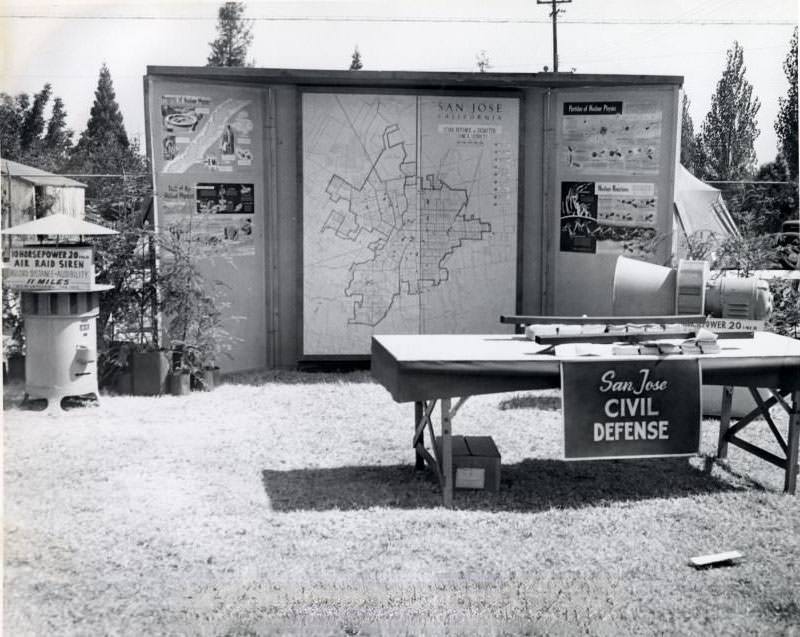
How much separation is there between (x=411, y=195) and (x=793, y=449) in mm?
5230

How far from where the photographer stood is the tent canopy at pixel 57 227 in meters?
7.83

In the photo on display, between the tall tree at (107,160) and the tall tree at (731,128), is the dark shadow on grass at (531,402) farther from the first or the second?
the tall tree at (731,128)

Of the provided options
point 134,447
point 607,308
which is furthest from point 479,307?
point 134,447

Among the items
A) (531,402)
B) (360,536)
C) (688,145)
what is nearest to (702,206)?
(688,145)

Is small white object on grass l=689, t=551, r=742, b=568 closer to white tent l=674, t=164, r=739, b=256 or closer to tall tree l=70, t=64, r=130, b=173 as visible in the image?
white tent l=674, t=164, r=739, b=256

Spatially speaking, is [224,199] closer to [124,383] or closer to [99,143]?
[124,383]

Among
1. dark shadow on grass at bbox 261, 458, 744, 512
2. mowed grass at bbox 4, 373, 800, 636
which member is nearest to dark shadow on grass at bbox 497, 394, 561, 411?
mowed grass at bbox 4, 373, 800, 636

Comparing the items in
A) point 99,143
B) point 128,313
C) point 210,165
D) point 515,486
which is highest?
point 99,143

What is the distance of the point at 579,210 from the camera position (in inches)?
410

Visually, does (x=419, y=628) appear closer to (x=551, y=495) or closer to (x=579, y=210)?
(x=551, y=495)

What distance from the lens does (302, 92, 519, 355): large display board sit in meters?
10.1

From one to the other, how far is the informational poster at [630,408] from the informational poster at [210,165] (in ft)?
16.9

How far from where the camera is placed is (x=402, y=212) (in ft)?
33.7

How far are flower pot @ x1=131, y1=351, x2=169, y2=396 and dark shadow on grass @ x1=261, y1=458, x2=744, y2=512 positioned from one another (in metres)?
2.89
